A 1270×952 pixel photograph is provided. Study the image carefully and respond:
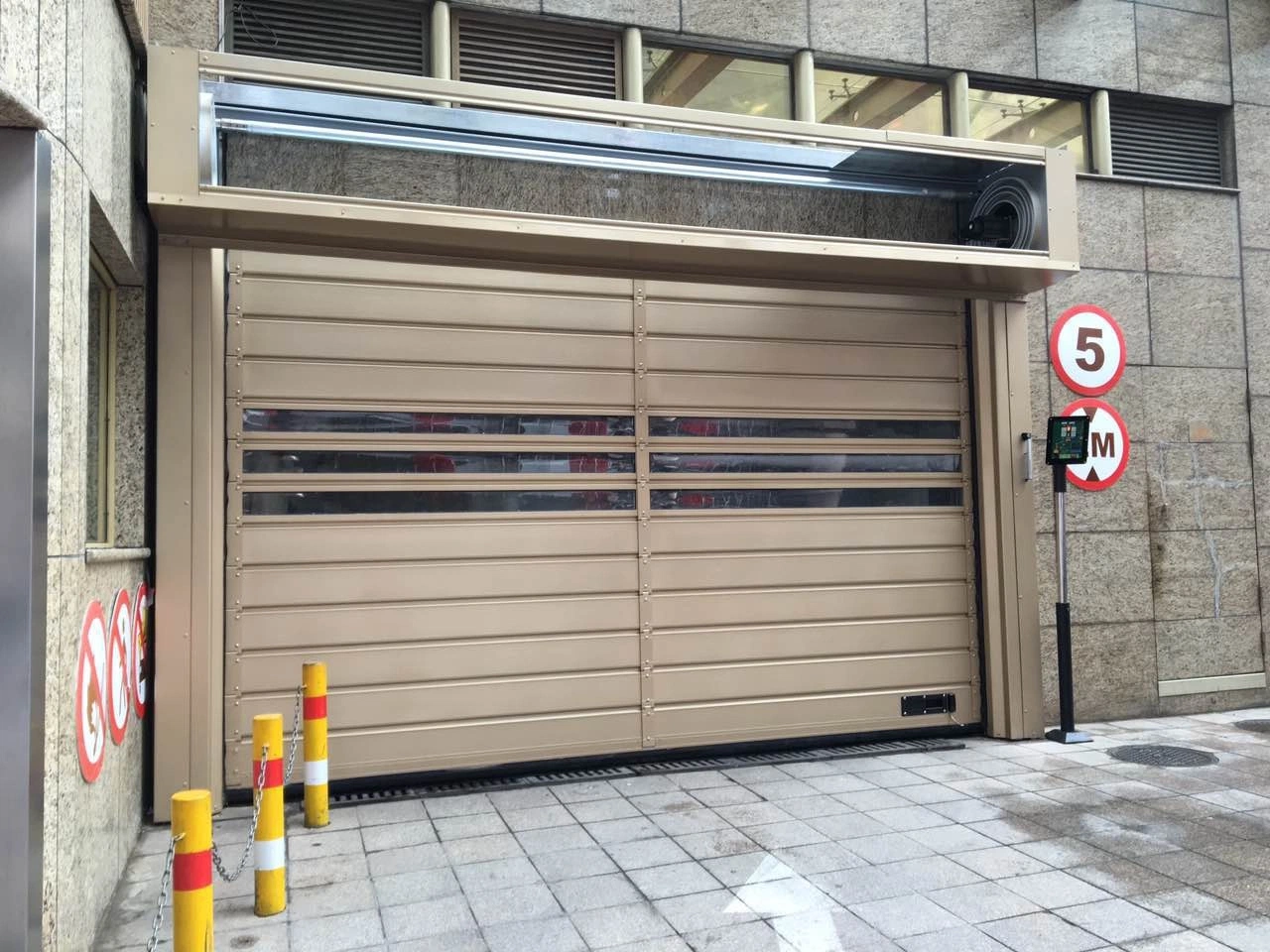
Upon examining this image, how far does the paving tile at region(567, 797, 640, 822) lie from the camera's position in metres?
5.74

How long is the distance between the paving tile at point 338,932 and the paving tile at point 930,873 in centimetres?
242

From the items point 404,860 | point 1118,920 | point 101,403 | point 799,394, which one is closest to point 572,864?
point 404,860

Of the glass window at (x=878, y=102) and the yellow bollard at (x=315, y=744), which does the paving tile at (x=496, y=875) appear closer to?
the yellow bollard at (x=315, y=744)

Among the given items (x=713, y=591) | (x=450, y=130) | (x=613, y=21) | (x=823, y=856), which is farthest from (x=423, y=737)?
(x=613, y=21)

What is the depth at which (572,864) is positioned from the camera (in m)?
4.97

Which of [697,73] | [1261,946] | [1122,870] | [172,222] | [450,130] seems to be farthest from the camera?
[697,73]

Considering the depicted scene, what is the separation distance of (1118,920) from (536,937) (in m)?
2.50

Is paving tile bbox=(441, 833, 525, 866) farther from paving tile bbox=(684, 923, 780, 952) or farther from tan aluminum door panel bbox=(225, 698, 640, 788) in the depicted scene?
paving tile bbox=(684, 923, 780, 952)

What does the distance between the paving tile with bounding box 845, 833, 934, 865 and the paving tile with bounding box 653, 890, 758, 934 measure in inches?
35.5

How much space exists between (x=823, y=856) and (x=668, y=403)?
132 inches

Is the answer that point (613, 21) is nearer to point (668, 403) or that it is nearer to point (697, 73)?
point (697, 73)

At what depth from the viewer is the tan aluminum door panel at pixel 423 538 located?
6297mm

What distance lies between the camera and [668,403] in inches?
281

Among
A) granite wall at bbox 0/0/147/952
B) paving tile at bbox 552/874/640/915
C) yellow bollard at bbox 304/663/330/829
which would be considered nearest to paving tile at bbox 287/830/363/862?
yellow bollard at bbox 304/663/330/829
